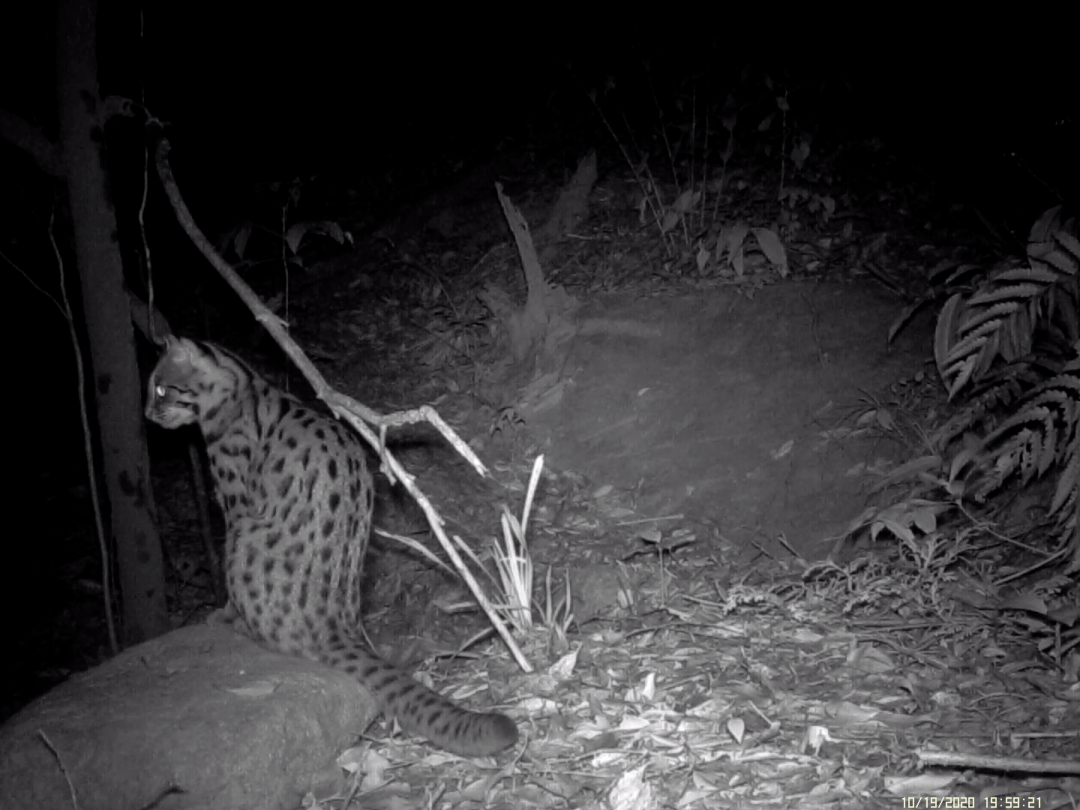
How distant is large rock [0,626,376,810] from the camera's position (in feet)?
14.2

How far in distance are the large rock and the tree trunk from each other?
1.29 metres

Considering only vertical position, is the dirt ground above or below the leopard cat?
below

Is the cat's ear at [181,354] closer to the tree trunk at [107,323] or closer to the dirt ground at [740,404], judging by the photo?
the tree trunk at [107,323]

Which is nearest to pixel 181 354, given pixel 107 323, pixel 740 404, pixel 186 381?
pixel 186 381

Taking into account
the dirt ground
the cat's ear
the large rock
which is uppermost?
the cat's ear

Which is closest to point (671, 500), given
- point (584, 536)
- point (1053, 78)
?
point (584, 536)

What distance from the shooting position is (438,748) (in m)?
4.52

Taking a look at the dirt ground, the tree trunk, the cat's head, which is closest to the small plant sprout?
the dirt ground

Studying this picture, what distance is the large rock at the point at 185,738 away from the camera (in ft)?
14.2

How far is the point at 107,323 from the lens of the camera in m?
6.02

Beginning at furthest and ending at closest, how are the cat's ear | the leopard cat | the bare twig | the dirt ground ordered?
the dirt ground → the cat's ear → the leopard cat → the bare twig

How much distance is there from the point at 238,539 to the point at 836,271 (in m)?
5.03

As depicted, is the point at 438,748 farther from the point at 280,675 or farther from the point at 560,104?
the point at 560,104

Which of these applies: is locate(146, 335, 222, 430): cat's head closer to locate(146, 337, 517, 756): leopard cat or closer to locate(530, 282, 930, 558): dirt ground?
locate(146, 337, 517, 756): leopard cat
